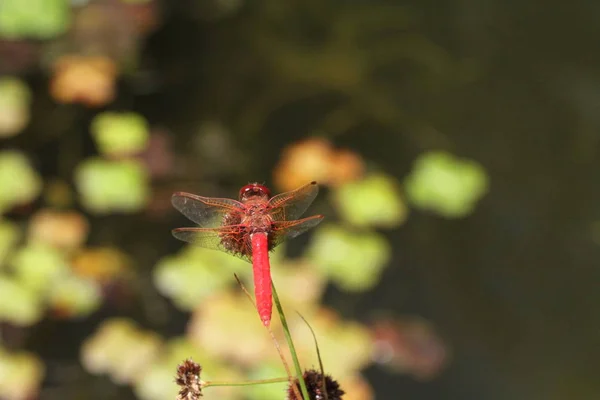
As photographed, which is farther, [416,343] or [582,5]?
[582,5]

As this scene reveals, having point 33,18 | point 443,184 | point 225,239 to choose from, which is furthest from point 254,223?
point 33,18

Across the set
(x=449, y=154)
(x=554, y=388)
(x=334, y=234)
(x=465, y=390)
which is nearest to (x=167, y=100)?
(x=334, y=234)

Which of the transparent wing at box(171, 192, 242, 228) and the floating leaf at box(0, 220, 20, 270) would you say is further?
the floating leaf at box(0, 220, 20, 270)

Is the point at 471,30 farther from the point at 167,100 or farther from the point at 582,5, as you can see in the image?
the point at 167,100

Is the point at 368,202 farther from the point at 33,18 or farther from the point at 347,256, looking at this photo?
the point at 33,18

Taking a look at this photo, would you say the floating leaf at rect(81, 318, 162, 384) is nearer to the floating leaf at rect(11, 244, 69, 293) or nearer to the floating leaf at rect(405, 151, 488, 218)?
the floating leaf at rect(11, 244, 69, 293)

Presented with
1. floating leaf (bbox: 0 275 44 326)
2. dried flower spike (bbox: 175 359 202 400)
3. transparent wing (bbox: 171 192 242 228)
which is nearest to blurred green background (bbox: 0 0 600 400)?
floating leaf (bbox: 0 275 44 326)

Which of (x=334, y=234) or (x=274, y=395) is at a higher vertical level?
(x=334, y=234)
